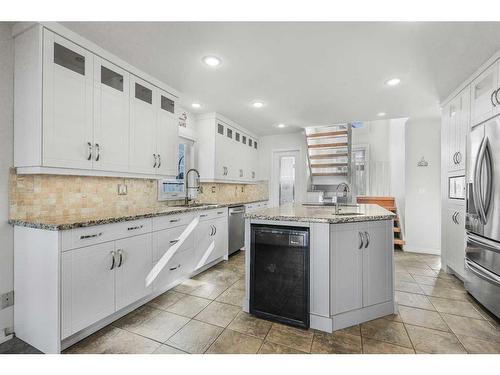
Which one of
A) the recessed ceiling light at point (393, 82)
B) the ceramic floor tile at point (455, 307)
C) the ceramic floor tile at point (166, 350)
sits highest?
the recessed ceiling light at point (393, 82)

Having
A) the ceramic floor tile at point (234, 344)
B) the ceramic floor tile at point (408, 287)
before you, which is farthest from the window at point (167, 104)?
the ceramic floor tile at point (408, 287)

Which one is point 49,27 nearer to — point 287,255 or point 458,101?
point 287,255

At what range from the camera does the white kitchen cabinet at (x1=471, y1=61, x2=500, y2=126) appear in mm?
2275

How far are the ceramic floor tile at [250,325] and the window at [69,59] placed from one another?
2.54 meters

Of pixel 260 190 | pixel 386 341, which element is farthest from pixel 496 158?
pixel 260 190

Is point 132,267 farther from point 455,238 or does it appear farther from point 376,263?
point 455,238

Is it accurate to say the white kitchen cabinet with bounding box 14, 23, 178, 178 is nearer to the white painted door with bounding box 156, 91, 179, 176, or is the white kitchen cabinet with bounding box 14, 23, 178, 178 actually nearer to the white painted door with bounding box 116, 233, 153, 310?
the white painted door with bounding box 156, 91, 179, 176

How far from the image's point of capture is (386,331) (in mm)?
1945

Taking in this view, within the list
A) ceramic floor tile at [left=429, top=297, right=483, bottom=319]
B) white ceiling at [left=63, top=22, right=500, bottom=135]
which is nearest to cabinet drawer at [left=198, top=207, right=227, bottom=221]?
white ceiling at [left=63, top=22, right=500, bottom=135]

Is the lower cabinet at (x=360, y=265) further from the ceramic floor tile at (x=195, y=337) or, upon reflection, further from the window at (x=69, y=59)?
the window at (x=69, y=59)

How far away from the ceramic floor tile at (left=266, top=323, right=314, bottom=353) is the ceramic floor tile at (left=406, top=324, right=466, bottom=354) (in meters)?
0.79

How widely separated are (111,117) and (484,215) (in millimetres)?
3662

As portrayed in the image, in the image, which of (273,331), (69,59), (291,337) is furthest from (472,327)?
Answer: (69,59)

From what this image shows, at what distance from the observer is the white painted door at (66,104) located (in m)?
1.80
